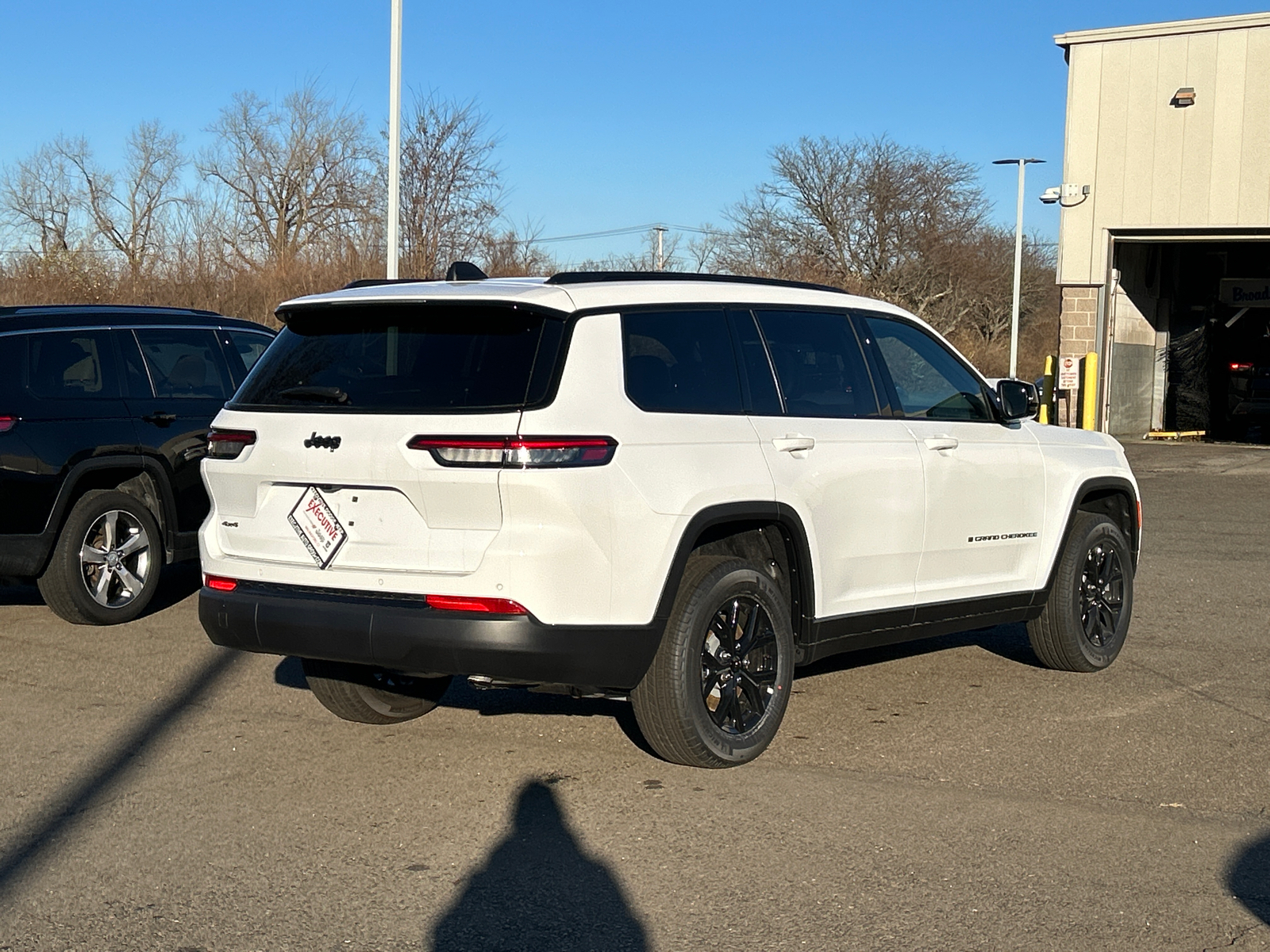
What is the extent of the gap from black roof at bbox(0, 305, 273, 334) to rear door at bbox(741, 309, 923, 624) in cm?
487

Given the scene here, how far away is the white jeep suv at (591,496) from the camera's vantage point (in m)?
5.26

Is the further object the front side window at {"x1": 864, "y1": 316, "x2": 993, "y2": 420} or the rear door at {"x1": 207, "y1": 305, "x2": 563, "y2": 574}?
the front side window at {"x1": 864, "y1": 316, "x2": 993, "y2": 420}

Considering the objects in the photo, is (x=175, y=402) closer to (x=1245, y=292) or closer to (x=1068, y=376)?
(x=1068, y=376)

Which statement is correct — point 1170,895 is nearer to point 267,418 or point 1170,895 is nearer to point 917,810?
point 917,810

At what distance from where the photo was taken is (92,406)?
927cm

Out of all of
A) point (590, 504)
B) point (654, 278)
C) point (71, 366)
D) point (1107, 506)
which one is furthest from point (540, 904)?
point (71, 366)

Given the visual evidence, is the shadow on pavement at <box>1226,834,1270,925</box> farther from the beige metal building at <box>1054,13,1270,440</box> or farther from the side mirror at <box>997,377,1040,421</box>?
the beige metal building at <box>1054,13,1270,440</box>

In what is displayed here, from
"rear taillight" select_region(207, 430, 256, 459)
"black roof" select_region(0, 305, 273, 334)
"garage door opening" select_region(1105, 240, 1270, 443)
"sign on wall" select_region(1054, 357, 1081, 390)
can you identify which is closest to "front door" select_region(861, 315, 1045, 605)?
"rear taillight" select_region(207, 430, 256, 459)

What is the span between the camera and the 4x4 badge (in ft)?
18.1

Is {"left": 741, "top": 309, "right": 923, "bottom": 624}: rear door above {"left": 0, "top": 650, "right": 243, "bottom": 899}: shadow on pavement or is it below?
above

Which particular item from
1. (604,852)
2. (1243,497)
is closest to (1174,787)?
(604,852)

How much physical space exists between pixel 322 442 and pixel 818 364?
212 cm

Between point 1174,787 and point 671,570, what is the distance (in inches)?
79.7

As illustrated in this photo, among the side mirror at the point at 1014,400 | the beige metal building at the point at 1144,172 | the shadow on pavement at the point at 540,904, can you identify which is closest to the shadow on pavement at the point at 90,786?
the shadow on pavement at the point at 540,904
